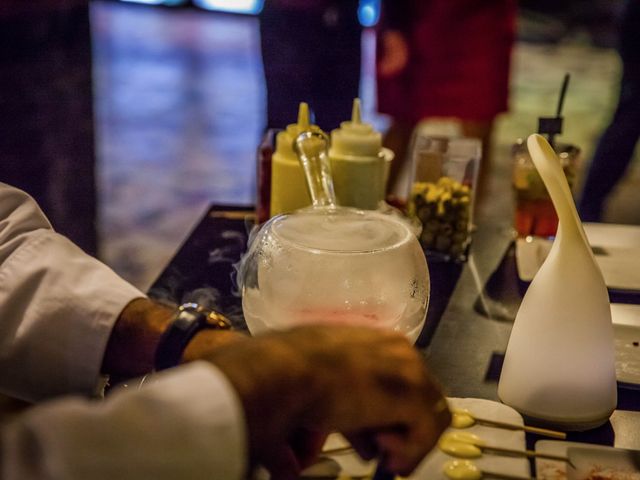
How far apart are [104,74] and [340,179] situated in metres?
5.82

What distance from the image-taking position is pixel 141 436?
23.3 inches

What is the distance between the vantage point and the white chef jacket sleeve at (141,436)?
22.5 inches

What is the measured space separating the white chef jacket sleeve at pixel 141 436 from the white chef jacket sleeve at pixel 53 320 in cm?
39

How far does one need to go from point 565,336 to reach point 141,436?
1.84 ft

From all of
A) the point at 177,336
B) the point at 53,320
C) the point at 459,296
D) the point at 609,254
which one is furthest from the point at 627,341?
the point at 53,320

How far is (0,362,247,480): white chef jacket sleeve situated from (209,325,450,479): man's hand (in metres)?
0.03

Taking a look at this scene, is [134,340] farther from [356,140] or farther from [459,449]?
[356,140]

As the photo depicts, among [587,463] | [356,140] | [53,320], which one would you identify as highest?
[356,140]

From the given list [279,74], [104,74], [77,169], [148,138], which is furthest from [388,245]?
[104,74]

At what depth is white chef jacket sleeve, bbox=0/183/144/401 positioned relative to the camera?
99 centimetres

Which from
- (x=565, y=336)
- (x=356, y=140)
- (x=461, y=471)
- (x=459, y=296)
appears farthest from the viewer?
(x=356, y=140)

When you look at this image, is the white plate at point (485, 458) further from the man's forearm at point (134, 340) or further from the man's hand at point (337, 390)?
the man's forearm at point (134, 340)

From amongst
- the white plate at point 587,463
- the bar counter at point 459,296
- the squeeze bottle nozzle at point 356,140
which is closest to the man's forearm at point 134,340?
the bar counter at point 459,296

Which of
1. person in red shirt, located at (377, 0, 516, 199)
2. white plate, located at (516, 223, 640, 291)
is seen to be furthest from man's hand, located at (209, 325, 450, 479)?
person in red shirt, located at (377, 0, 516, 199)
